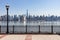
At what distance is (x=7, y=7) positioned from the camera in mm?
19766

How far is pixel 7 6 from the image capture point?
19766 mm

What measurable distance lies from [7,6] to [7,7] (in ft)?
0.47
